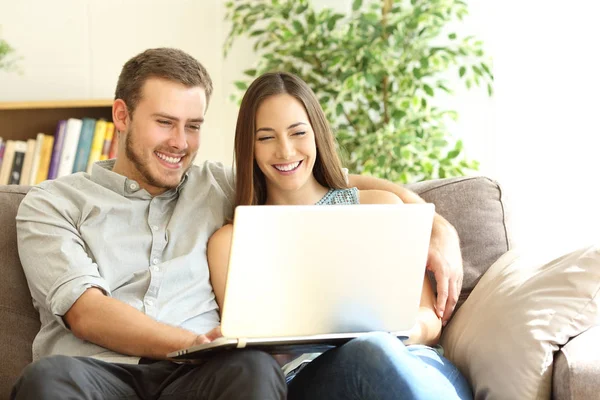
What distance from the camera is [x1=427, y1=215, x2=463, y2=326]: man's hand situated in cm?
199

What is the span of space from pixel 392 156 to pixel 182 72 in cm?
135

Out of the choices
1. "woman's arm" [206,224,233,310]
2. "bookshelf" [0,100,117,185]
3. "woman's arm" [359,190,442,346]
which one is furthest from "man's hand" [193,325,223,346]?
"bookshelf" [0,100,117,185]

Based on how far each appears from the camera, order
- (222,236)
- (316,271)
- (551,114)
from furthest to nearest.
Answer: (551,114), (222,236), (316,271)

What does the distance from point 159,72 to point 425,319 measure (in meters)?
0.89

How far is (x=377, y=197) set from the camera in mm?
2164

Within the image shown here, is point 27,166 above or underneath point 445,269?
underneath

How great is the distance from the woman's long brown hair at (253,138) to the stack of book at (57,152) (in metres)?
1.60

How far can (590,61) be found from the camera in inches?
126

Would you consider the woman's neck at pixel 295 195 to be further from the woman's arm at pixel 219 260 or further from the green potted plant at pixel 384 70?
the green potted plant at pixel 384 70

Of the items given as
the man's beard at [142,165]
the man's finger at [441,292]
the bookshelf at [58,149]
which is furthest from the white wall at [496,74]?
the man's beard at [142,165]

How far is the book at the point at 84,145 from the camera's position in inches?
142

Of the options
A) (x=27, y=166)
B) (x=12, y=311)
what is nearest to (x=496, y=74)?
(x=27, y=166)

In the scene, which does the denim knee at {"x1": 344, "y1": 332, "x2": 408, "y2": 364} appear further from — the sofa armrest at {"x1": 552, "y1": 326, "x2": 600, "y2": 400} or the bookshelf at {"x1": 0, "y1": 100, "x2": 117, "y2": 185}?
the bookshelf at {"x1": 0, "y1": 100, "x2": 117, "y2": 185}

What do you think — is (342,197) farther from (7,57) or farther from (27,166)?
(7,57)
